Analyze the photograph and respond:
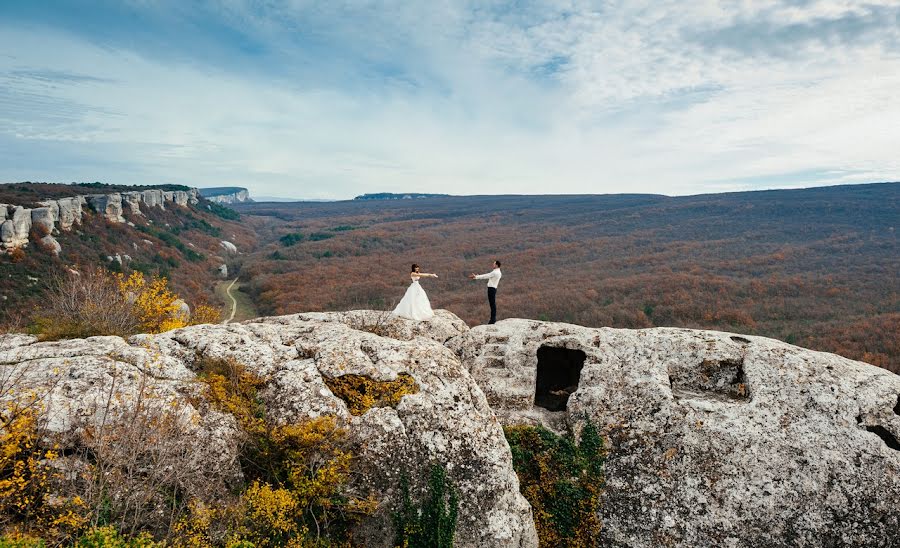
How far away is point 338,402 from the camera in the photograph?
1166 centimetres

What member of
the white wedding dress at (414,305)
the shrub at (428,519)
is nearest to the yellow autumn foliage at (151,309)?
the white wedding dress at (414,305)

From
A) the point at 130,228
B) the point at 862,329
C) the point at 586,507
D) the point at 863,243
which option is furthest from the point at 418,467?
the point at 863,243

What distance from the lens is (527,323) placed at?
58.9 ft

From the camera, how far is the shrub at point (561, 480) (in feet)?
41.8

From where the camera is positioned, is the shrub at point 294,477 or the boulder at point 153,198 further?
the boulder at point 153,198

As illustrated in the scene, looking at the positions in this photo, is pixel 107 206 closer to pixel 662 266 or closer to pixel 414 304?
pixel 414 304

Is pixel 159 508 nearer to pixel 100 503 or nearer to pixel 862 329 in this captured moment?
pixel 100 503

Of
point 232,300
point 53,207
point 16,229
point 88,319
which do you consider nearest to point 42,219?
point 53,207

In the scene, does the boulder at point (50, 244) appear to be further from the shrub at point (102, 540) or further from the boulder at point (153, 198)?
the shrub at point (102, 540)

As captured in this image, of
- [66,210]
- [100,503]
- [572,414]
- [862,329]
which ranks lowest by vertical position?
[862,329]

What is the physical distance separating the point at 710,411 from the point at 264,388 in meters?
12.6

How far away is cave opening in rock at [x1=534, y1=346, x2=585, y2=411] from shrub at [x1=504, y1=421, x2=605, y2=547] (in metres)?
2.65

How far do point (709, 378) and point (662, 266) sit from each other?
58061 millimetres

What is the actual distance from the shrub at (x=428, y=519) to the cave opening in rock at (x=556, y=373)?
21.3 ft
